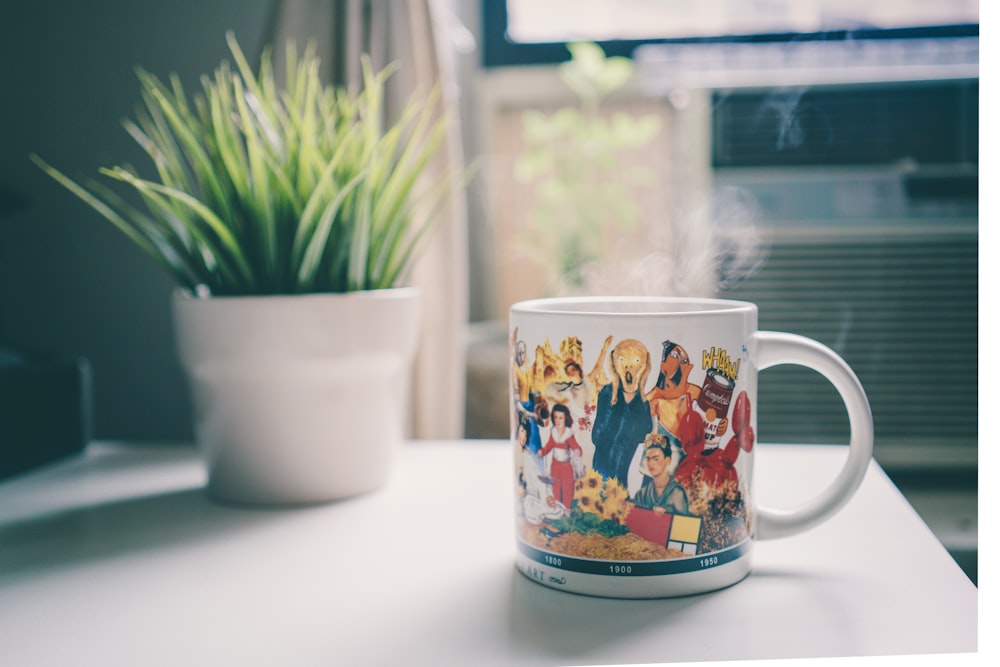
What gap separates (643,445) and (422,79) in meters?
0.52

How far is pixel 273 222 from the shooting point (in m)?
0.41

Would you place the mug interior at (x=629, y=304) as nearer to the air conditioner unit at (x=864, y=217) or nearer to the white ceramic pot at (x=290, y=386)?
the white ceramic pot at (x=290, y=386)

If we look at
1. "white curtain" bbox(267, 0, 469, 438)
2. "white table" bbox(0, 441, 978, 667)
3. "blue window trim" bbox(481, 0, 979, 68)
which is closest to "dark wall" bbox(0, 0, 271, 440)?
"white curtain" bbox(267, 0, 469, 438)

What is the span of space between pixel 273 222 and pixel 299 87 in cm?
8

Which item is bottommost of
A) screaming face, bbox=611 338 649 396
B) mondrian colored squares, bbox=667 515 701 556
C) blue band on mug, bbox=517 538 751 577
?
blue band on mug, bbox=517 538 751 577

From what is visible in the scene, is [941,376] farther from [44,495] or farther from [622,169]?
[622,169]

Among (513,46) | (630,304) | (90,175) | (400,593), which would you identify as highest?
(513,46)

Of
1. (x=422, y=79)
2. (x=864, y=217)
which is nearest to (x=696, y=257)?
(x=864, y=217)

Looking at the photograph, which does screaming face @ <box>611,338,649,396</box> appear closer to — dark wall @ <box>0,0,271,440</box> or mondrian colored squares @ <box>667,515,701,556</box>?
mondrian colored squares @ <box>667,515,701,556</box>

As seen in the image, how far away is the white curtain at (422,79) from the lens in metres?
0.69

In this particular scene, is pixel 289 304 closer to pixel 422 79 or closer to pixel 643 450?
pixel 643 450


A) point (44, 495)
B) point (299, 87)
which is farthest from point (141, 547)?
point (299, 87)

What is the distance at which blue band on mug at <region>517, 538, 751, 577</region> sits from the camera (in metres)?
0.28

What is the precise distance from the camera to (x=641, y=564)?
11.1 inches
